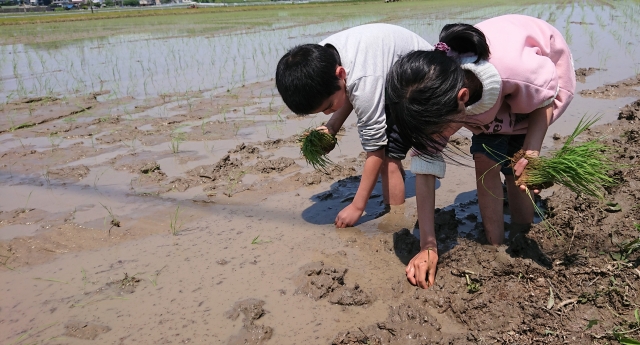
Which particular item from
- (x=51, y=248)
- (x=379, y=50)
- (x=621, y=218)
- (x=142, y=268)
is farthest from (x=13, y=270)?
(x=621, y=218)

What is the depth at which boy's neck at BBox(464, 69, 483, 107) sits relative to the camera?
6.02ft

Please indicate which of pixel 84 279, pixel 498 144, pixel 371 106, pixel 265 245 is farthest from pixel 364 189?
pixel 84 279

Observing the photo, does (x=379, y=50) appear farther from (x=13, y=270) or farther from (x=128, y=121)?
(x=128, y=121)

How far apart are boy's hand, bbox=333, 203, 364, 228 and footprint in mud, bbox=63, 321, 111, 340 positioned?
119 cm

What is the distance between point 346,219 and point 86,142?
2674 mm

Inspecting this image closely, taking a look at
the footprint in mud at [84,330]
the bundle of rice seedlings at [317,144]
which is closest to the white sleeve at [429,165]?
the bundle of rice seedlings at [317,144]

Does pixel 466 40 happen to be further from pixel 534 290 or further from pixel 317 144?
pixel 317 144

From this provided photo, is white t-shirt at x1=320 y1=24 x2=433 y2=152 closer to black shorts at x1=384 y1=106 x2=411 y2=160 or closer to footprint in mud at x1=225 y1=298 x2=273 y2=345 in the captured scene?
black shorts at x1=384 y1=106 x2=411 y2=160

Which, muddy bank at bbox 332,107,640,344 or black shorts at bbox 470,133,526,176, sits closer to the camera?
muddy bank at bbox 332,107,640,344

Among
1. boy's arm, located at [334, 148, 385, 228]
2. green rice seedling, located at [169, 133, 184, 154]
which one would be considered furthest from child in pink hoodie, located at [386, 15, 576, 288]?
green rice seedling, located at [169, 133, 184, 154]

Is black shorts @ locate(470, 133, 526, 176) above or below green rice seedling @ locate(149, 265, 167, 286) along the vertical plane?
above

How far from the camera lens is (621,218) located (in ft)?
7.65

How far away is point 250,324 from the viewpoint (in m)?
1.93

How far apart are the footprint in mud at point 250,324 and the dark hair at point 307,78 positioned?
A: 2.77 ft
